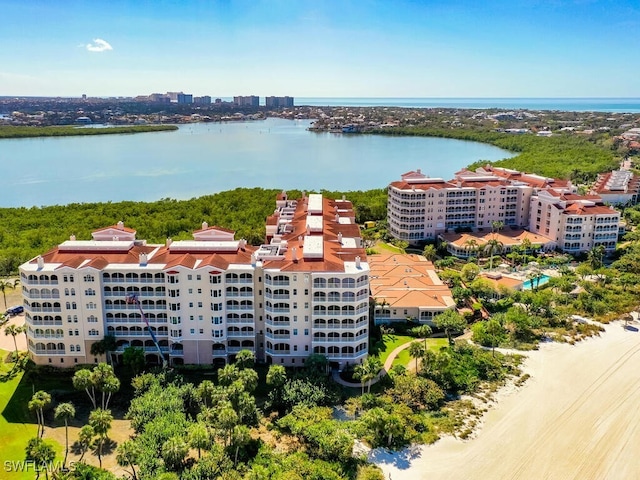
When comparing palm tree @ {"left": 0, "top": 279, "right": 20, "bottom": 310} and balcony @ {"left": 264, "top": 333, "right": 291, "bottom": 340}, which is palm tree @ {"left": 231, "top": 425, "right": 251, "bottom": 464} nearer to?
balcony @ {"left": 264, "top": 333, "right": 291, "bottom": 340}

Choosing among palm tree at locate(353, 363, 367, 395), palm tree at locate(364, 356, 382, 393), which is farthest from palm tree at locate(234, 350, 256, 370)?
palm tree at locate(364, 356, 382, 393)

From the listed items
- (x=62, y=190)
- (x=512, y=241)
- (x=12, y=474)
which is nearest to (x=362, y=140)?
(x=62, y=190)

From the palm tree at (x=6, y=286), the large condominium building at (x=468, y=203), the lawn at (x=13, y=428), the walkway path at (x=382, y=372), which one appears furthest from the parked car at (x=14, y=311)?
the large condominium building at (x=468, y=203)

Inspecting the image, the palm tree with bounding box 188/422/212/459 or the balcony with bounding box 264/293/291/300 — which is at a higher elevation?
the balcony with bounding box 264/293/291/300

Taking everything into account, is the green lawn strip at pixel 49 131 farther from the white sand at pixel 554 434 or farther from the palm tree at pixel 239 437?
the white sand at pixel 554 434

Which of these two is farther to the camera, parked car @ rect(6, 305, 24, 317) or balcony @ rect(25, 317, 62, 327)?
parked car @ rect(6, 305, 24, 317)

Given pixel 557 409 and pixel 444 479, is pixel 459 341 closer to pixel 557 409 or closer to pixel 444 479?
pixel 557 409
